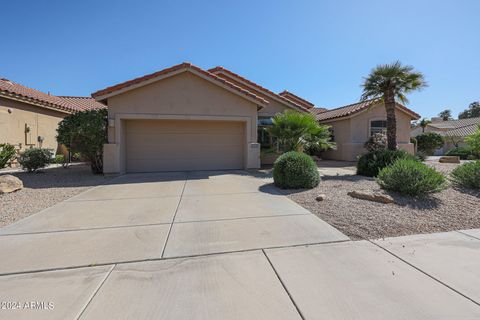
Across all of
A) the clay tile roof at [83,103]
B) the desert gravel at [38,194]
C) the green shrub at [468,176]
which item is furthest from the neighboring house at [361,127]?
the clay tile roof at [83,103]

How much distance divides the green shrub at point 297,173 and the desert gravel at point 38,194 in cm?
607

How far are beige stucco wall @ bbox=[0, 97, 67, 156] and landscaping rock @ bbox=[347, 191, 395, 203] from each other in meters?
15.2

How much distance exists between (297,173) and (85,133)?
8.35 m

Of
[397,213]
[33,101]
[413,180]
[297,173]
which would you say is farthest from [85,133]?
[413,180]

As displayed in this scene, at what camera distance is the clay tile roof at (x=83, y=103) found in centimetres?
1794

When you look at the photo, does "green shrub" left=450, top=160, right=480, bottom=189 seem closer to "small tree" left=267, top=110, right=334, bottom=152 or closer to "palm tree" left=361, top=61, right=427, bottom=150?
"palm tree" left=361, top=61, right=427, bottom=150

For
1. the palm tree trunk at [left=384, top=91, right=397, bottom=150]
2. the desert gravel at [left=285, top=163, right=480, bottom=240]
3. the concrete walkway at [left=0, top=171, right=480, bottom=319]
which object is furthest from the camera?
the palm tree trunk at [left=384, top=91, right=397, bottom=150]

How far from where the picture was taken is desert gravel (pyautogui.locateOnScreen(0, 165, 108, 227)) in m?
5.13

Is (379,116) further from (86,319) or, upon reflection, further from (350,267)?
(86,319)

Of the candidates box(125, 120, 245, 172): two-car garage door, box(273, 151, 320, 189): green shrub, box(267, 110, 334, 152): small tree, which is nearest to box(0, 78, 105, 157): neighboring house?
box(125, 120, 245, 172): two-car garage door

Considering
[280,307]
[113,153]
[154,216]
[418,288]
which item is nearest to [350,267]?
[418,288]

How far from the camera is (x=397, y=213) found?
191 inches

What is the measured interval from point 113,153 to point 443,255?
10621mm

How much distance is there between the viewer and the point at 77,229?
4.18 m
